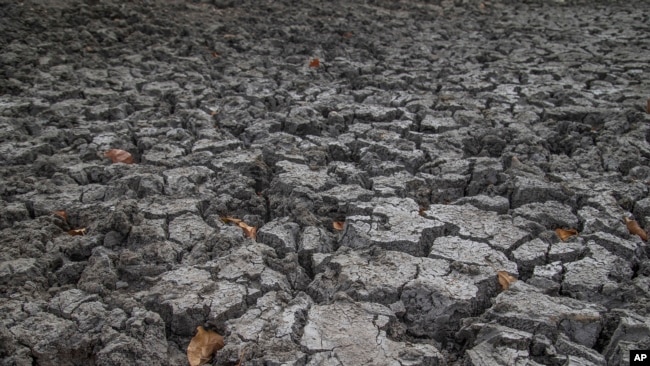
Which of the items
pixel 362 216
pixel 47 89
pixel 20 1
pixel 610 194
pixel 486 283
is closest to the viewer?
pixel 486 283

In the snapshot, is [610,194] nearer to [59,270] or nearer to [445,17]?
[59,270]

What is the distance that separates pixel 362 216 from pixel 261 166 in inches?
29.6

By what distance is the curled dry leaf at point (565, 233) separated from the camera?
9.09ft

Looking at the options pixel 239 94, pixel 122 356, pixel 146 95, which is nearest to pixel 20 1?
pixel 146 95

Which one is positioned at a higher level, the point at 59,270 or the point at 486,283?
the point at 486,283

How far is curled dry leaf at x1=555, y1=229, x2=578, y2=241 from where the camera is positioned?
277 centimetres

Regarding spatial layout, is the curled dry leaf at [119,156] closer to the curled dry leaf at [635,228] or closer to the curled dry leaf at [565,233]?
the curled dry leaf at [565,233]

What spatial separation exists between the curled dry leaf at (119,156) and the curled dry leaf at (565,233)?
2.34 m

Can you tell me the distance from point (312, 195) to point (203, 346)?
1.10 m

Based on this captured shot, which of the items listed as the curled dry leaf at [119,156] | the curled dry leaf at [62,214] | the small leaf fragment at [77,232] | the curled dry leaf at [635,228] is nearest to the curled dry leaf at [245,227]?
the small leaf fragment at [77,232]

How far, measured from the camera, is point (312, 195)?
119 inches

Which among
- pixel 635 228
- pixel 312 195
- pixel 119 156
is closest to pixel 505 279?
pixel 635 228

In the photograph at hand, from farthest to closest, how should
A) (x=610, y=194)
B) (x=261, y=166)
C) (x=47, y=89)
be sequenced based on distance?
(x=47, y=89) → (x=261, y=166) → (x=610, y=194)

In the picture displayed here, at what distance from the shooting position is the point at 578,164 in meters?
3.44
